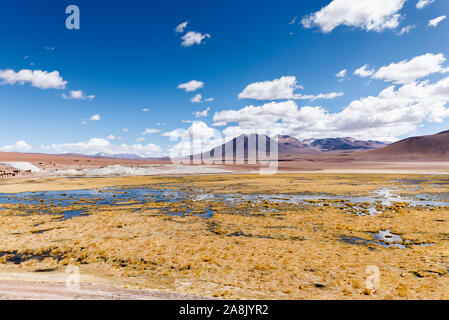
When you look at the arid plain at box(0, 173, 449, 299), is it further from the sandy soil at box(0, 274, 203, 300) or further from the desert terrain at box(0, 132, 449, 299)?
the sandy soil at box(0, 274, 203, 300)

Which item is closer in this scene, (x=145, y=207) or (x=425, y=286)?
(x=425, y=286)

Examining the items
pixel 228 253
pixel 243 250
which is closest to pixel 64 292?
pixel 228 253

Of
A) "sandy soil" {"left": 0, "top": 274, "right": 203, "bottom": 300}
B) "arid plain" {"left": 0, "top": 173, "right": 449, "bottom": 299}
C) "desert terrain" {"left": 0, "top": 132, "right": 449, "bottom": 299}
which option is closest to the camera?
"sandy soil" {"left": 0, "top": 274, "right": 203, "bottom": 300}

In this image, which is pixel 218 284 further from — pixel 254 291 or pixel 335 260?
pixel 335 260

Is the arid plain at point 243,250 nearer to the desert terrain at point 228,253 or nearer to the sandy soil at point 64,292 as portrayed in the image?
the desert terrain at point 228,253

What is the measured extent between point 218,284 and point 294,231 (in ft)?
35.1

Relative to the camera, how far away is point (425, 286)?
11008mm

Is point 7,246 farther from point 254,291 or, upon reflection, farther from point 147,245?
point 254,291

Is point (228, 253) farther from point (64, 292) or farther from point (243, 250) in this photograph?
point (64, 292)

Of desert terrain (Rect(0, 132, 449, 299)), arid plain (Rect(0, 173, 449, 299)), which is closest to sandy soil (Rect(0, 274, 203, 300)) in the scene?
desert terrain (Rect(0, 132, 449, 299))

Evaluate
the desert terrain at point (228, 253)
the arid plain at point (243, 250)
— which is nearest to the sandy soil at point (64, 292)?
the desert terrain at point (228, 253)
